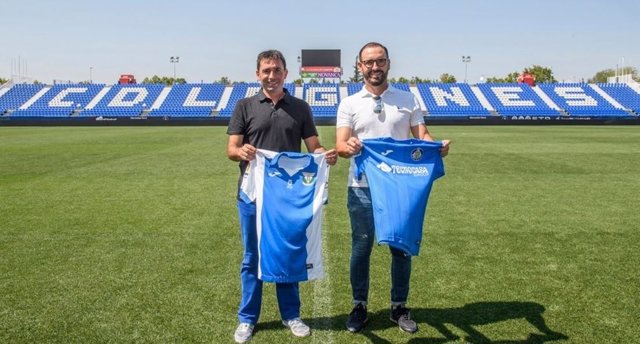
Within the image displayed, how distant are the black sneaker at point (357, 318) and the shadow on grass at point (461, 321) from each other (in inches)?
2.2

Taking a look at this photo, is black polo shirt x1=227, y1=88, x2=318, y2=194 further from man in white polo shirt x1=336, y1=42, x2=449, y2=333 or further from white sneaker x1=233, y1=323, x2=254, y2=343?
white sneaker x1=233, y1=323, x2=254, y2=343

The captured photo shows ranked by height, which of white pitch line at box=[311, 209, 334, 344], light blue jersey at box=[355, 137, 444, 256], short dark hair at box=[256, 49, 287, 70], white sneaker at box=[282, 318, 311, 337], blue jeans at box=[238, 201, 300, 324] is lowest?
white pitch line at box=[311, 209, 334, 344]

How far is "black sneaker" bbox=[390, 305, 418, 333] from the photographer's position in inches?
150

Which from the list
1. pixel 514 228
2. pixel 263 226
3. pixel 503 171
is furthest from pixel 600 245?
pixel 503 171

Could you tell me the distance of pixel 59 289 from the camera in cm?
465

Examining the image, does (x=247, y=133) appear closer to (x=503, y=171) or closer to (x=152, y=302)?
(x=152, y=302)

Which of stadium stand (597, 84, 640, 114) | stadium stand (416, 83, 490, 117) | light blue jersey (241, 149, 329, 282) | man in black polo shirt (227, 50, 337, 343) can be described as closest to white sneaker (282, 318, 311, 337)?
man in black polo shirt (227, 50, 337, 343)

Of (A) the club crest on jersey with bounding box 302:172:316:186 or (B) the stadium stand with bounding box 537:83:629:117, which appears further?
(B) the stadium stand with bounding box 537:83:629:117

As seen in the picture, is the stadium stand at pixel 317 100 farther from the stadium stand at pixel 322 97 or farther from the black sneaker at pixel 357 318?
the black sneaker at pixel 357 318

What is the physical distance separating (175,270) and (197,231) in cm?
161

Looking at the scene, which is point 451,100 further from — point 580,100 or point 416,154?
point 416,154

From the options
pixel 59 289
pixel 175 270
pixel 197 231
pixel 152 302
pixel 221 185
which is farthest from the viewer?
pixel 221 185

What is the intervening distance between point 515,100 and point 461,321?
4765cm

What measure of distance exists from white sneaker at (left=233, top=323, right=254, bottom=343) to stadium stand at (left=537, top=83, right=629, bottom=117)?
146 feet
